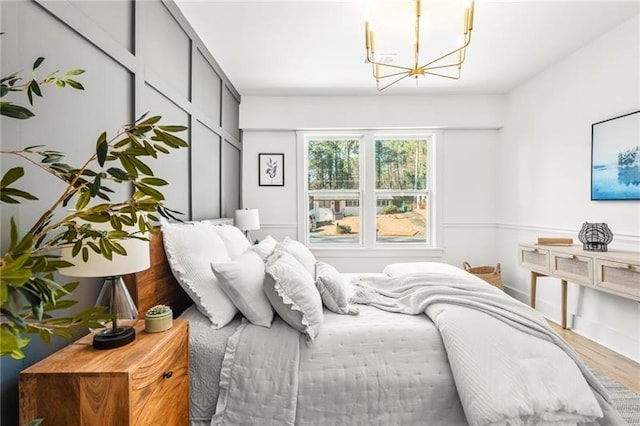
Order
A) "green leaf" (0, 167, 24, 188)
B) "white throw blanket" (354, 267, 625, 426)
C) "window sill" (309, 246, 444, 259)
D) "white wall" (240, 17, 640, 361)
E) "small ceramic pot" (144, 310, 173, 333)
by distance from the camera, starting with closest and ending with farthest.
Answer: "green leaf" (0, 167, 24, 188)
"small ceramic pot" (144, 310, 173, 333)
"white throw blanket" (354, 267, 625, 426)
"white wall" (240, 17, 640, 361)
"window sill" (309, 246, 444, 259)

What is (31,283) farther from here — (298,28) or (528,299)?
(528,299)

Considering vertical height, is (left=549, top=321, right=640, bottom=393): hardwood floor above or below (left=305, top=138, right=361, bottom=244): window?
below

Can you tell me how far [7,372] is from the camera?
1.11 meters

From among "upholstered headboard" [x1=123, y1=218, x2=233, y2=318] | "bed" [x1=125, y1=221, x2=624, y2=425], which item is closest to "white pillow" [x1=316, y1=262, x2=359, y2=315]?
"bed" [x1=125, y1=221, x2=624, y2=425]

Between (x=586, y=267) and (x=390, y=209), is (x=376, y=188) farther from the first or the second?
(x=586, y=267)

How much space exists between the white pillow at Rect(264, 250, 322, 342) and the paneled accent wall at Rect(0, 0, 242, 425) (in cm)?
82

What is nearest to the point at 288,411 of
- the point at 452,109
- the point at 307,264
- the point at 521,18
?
the point at 307,264

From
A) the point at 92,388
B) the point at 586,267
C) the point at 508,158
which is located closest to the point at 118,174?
the point at 92,388

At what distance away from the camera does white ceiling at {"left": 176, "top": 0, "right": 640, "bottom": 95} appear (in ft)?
8.08

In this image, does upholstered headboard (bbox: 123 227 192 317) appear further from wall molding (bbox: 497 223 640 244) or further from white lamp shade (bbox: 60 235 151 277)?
wall molding (bbox: 497 223 640 244)

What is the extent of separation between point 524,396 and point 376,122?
354 centimetres

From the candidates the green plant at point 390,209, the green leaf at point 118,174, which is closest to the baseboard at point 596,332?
the green plant at point 390,209

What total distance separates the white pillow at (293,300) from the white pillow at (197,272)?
0.27 metres

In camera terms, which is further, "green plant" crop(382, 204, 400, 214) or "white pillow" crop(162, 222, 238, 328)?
"green plant" crop(382, 204, 400, 214)
